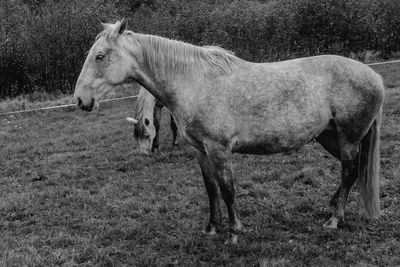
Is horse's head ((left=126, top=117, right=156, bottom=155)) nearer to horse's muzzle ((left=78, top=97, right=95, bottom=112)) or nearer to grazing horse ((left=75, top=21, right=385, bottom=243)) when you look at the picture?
grazing horse ((left=75, top=21, right=385, bottom=243))

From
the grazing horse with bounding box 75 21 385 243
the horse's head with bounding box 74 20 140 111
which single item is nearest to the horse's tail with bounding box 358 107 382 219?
the grazing horse with bounding box 75 21 385 243

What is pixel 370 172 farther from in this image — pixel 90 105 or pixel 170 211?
pixel 90 105

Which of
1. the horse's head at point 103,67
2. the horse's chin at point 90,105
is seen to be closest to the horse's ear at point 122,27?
the horse's head at point 103,67

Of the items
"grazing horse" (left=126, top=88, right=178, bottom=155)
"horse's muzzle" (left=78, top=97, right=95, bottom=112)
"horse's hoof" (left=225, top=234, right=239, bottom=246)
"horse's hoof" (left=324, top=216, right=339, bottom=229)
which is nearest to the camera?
"horse's muzzle" (left=78, top=97, right=95, bottom=112)

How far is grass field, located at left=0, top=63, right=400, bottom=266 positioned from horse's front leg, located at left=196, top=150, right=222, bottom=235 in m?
0.17

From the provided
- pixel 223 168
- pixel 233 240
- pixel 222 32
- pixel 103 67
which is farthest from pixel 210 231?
pixel 222 32

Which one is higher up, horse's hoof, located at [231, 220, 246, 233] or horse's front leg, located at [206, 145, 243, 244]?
horse's front leg, located at [206, 145, 243, 244]

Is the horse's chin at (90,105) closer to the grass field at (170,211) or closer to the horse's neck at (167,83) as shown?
the horse's neck at (167,83)

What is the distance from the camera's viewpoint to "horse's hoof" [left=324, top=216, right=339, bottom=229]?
4.87 metres

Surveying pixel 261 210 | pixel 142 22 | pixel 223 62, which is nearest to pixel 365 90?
pixel 223 62

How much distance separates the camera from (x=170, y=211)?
569 cm

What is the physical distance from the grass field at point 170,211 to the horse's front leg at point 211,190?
17cm

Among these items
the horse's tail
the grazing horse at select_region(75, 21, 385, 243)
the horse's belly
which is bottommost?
the horse's tail

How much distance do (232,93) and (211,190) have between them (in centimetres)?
122
